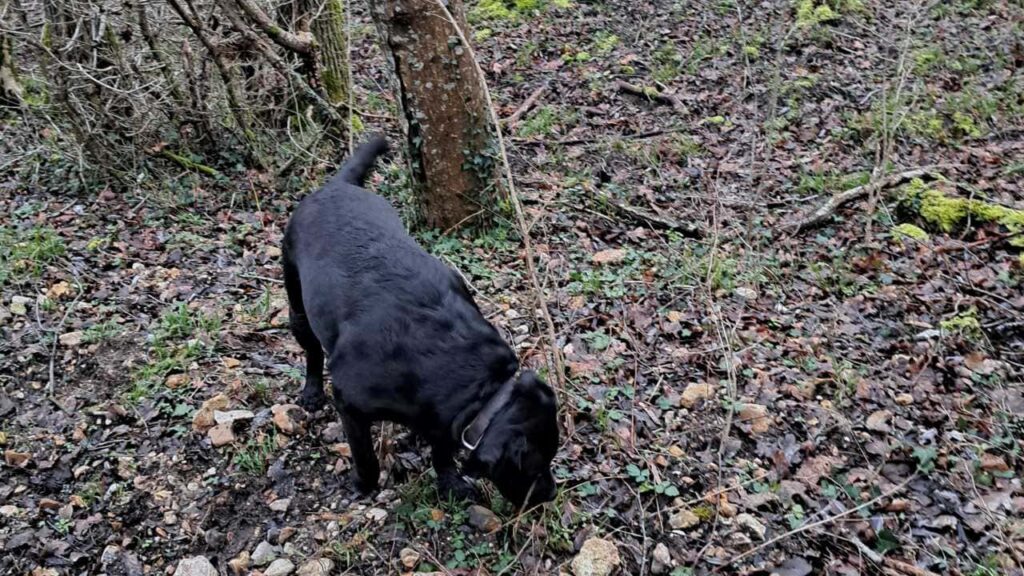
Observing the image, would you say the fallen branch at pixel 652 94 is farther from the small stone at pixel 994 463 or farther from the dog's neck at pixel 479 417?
the dog's neck at pixel 479 417

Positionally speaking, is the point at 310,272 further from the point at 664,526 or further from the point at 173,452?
the point at 664,526

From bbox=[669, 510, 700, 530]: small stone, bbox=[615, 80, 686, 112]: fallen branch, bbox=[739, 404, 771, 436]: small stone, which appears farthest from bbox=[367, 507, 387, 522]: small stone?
bbox=[615, 80, 686, 112]: fallen branch

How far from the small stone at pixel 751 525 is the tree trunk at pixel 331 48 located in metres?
5.06

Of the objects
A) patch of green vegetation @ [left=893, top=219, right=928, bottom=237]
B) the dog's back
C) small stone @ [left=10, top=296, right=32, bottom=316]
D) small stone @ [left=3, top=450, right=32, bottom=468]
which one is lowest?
patch of green vegetation @ [left=893, top=219, right=928, bottom=237]

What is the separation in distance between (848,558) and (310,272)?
2.81 metres

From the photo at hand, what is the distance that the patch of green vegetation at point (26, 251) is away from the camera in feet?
15.9

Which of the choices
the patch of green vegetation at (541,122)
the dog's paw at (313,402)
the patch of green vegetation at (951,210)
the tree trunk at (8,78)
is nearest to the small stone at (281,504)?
the dog's paw at (313,402)

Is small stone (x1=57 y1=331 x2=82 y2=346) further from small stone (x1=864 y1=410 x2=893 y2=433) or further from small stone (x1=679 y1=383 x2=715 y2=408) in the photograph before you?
small stone (x1=864 y1=410 x2=893 y2=433)

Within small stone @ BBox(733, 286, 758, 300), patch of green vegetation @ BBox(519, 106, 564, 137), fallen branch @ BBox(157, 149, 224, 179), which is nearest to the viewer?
small stone @ BBox(733, 286, 758, 300)

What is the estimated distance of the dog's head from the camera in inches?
115

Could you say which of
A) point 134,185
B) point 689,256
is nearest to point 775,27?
point 689,256

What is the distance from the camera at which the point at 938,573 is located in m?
3.16

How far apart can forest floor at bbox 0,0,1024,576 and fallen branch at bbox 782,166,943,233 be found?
42mm

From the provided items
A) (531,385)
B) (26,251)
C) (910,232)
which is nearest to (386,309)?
(531,385)
